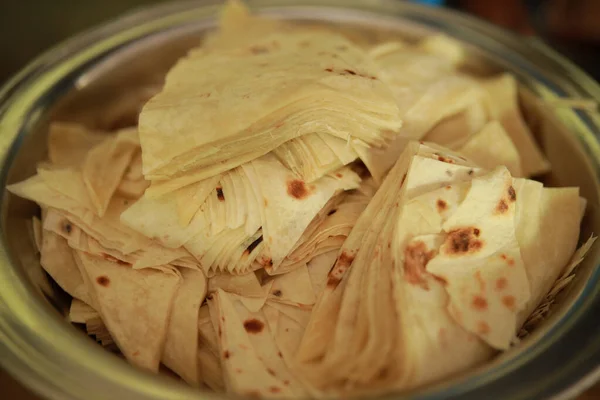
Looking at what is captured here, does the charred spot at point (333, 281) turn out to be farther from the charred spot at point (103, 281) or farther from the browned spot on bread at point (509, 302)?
the charred spot at point (103, 281)

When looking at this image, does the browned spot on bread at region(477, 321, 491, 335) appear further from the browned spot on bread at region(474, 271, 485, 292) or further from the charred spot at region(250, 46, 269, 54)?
the charred spot at region(250, 46, 269, 54)

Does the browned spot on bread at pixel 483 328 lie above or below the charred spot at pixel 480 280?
below

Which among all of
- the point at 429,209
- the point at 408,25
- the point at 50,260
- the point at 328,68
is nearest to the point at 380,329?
the point at 429,209

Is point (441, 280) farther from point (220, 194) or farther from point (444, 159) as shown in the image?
point (220, 194)

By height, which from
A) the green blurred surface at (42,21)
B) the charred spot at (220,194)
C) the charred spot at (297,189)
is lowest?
the charred spot at (297,189)

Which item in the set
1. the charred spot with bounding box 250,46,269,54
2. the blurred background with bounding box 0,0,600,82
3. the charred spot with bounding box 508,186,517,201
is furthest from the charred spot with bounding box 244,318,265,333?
the blurred background with bounding box 0,0,600,82

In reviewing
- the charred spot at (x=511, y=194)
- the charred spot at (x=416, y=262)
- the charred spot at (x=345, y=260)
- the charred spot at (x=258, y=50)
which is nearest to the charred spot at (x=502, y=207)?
the charred spot at (x=511, y=194)
